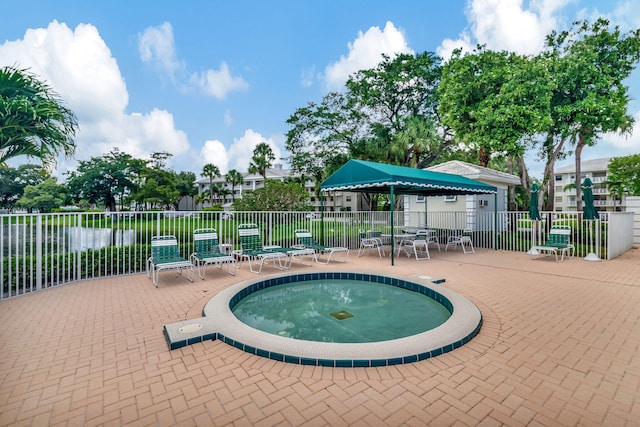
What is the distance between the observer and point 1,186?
164ft

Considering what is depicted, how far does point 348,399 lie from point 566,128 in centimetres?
1847

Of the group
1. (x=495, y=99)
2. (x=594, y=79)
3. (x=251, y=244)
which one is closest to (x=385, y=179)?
(x=251, y=244)

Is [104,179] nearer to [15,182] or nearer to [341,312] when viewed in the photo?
Answer: [15,182]

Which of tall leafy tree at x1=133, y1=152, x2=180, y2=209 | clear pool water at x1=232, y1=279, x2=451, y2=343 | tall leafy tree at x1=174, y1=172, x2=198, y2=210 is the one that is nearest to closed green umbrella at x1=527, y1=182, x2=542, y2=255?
clear pool water at x1=232, y1=279, x2=451, y2=343

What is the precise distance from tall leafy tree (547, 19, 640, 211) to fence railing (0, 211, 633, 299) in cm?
545

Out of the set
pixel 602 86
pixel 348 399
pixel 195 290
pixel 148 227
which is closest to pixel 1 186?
pixel 148 227

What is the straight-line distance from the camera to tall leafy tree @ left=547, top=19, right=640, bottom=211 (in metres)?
14.1

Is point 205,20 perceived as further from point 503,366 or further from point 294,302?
point 503,366

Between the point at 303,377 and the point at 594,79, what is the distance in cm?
1899

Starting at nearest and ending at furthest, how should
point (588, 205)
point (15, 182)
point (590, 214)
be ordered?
1. point (590, 214)
2. point (588, 205)
3. point (15, 182)

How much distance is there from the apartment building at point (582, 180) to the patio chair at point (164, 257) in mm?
60361

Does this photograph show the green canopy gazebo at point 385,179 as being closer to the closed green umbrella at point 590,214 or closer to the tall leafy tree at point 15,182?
the closed green umbrella at point 590,214

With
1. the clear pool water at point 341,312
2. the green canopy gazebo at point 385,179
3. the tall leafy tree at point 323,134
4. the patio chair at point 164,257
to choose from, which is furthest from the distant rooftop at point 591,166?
the patio chair at point 164,257

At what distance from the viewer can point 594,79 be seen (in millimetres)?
14250
